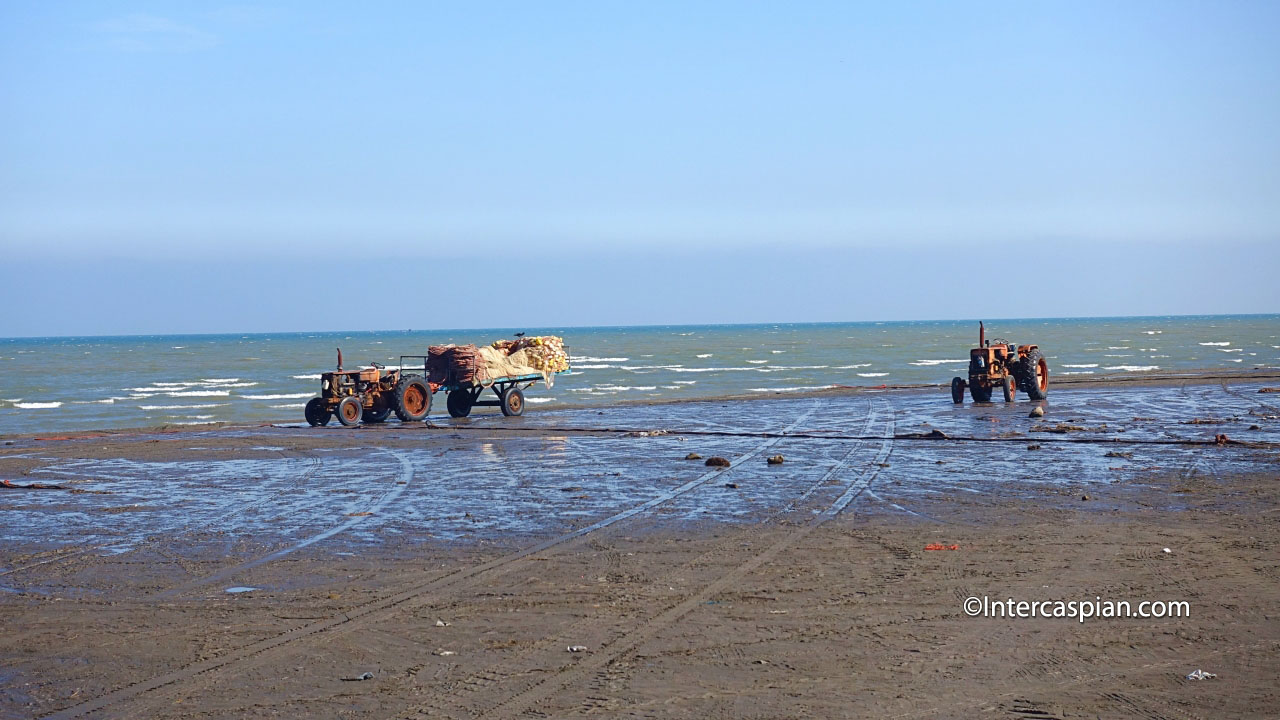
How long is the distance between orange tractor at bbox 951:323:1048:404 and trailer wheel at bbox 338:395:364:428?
1408cm

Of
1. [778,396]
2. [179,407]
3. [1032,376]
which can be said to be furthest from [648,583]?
[179,407]

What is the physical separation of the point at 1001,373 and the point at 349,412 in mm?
15480

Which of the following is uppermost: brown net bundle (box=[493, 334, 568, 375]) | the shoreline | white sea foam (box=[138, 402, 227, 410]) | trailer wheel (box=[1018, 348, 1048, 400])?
brown net bundle (box=[493, 334, 568, 375])

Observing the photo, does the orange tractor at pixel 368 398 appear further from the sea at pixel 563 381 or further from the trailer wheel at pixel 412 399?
the sea at pixel 563 381

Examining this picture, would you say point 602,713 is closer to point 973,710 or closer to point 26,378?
point 973,710

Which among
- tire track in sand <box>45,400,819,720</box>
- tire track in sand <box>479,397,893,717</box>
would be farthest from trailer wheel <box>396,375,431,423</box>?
tire track in sand <box>479,397,893,717</box>

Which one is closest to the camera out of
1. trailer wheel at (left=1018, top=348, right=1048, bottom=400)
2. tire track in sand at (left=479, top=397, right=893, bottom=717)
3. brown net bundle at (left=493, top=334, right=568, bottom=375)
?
tire track in sand at (left=479, top=397, right=893, bottom=717)

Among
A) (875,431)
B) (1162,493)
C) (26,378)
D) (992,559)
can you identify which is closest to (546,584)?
(992,559)

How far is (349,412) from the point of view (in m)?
25.7

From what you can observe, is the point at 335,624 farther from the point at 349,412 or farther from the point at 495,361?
the point at 495,361

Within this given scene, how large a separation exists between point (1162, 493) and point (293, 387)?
137 feet

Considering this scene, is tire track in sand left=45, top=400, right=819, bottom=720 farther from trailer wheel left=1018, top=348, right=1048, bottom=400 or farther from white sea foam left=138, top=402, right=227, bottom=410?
white sea foam left=138, top=402, right=227, bottom=410

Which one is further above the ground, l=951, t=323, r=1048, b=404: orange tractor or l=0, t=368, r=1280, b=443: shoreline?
l=951, t=323, r=1048, b=404: orange tractor

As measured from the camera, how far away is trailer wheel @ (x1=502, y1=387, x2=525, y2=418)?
28.1 metres
